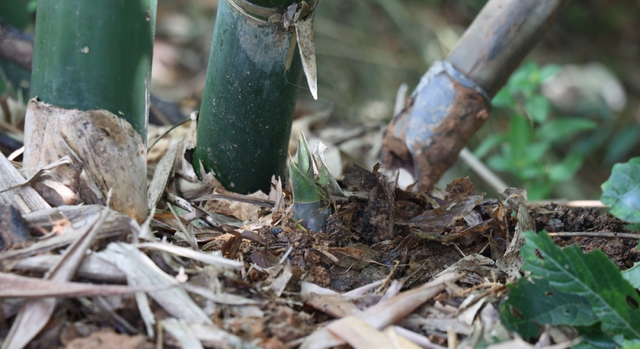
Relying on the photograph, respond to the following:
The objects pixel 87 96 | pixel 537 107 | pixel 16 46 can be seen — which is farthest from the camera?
pixel 537 107

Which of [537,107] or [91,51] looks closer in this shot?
[91,51]

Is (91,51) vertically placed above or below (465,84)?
below

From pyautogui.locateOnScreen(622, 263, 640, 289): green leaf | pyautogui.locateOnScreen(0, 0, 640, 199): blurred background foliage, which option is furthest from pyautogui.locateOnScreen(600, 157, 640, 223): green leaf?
pyautogui.locateOnScreen(0, 0, 640, 199): blurred background foliage

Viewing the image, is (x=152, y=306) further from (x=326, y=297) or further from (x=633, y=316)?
(x=633, y=316)

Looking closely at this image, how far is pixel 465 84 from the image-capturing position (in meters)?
1.31

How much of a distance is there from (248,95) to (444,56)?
2.59 meters

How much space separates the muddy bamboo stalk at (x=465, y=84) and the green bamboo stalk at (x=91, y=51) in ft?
2.39

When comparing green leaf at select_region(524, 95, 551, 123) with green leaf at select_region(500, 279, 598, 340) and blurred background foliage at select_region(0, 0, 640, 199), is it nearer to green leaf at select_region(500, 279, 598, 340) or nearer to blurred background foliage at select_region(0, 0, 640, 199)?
blurred background foliage at select_region(0, 0, 640, 199)

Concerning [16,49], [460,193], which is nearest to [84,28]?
[460,193]

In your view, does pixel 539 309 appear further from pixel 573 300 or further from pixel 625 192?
pixel 625 192

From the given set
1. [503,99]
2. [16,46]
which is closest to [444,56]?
[503,99]

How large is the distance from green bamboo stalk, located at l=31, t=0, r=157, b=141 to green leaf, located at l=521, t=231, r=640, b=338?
0.66 m

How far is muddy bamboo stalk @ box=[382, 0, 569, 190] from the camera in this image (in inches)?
49.2

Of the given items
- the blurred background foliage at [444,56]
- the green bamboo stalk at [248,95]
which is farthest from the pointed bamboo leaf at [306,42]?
the blurred background foliage at [444,56]
